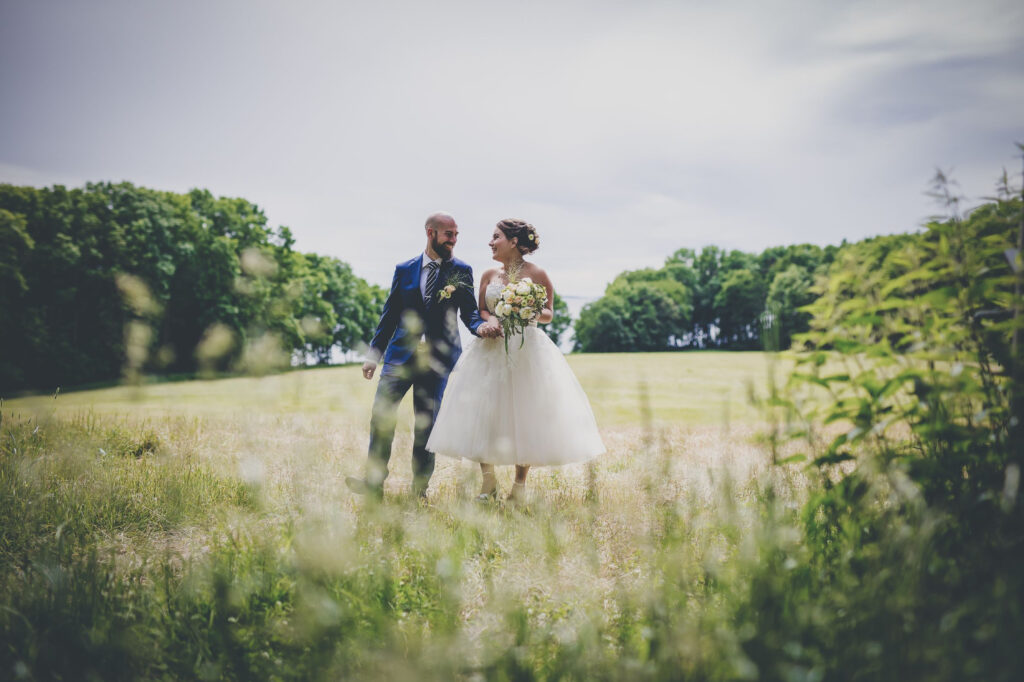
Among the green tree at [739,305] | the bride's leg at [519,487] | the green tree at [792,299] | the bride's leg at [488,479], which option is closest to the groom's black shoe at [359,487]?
the bride's leg at [488,479]

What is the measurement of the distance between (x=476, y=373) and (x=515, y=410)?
676 millimetres

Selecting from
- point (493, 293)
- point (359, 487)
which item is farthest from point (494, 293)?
point (359, 487)

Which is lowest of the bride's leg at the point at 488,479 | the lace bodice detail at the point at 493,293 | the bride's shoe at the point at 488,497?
the bride's shoe at the point at 488,497

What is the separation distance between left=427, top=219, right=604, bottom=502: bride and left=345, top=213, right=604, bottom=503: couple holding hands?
0.01 meters

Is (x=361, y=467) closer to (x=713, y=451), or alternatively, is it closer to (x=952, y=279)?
(x=713, y=451)

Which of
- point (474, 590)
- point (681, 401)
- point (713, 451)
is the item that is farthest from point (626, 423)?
point (474, 590)

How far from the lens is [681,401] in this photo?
18.7 metres

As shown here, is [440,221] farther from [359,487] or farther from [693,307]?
[693,307]

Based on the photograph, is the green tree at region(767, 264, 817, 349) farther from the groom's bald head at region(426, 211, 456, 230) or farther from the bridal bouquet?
the groom's bald head at region(426, 211, 456, 230)

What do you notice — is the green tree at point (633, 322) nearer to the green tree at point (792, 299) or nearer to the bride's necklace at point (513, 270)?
the green tree at point (792, 299)

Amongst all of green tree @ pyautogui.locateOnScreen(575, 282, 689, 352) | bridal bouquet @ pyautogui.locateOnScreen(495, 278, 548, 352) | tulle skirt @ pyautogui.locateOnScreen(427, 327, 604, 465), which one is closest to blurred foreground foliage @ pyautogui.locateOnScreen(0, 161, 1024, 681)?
tulle skirt @ pyautogui.locateOnScreen(427, 327, 604, 465)

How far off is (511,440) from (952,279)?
3.90m

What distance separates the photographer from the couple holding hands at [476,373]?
526cm

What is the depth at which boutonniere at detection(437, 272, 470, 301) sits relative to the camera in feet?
17.3
